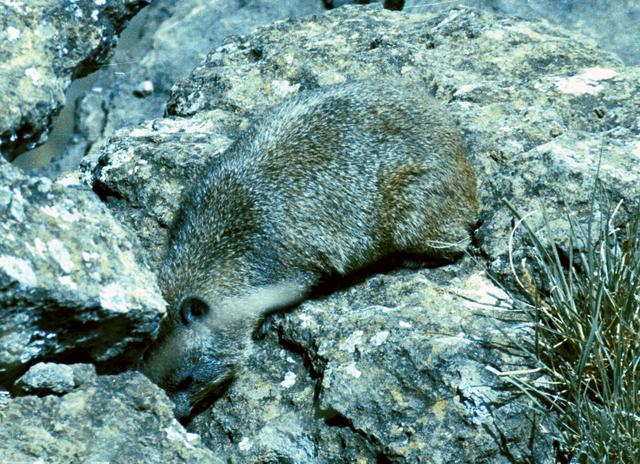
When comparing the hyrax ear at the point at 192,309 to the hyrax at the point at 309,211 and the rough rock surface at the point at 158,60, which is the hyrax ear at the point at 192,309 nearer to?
the hyrax at the point at 309,211

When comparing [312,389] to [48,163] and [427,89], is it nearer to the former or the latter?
[427,89]

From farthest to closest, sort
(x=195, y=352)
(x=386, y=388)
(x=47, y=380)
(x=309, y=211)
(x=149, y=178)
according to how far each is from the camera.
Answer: (x=149, y=178)
(x=309, y=211)
(x=195, y=352)
(x=386, y=388)
(x=47, y=380)

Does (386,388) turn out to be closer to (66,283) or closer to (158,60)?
(66,283)

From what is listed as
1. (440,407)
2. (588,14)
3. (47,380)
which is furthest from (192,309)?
(588,14)

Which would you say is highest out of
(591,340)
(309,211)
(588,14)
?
(591,340)

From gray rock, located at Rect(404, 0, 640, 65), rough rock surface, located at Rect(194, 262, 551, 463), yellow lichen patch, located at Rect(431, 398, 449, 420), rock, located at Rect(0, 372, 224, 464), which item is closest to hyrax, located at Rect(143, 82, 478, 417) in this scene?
rough rock surface, located at Rect(194, 262, 551, 463)
